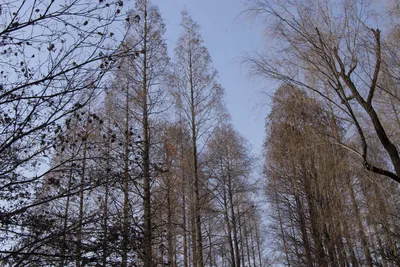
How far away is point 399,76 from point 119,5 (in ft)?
13.5

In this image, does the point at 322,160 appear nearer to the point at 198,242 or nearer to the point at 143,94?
the point at 198,242

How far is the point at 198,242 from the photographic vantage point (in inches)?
364

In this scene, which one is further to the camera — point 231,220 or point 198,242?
point 231,220

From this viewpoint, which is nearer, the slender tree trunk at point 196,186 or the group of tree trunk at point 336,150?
the group of tree trunk at point 336,150

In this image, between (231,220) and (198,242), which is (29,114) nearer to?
(198,242)

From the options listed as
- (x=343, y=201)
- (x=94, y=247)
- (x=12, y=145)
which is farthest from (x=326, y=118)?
(x=12, y=145)

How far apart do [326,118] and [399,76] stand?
56.7 inches

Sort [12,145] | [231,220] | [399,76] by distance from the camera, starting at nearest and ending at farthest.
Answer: [12,145], [399,76], [231,220]

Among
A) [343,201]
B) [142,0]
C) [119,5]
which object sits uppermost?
[142,0]

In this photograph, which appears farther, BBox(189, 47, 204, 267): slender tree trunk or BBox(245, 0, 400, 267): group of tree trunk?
BBox(189, 47, 204, 267): slender tree trunk

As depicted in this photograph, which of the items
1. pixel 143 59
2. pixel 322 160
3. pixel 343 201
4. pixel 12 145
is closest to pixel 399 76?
pixel 322 160

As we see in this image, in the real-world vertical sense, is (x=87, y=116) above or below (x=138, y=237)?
above

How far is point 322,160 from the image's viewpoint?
796cm

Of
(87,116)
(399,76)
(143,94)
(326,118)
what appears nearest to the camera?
(87,116)
